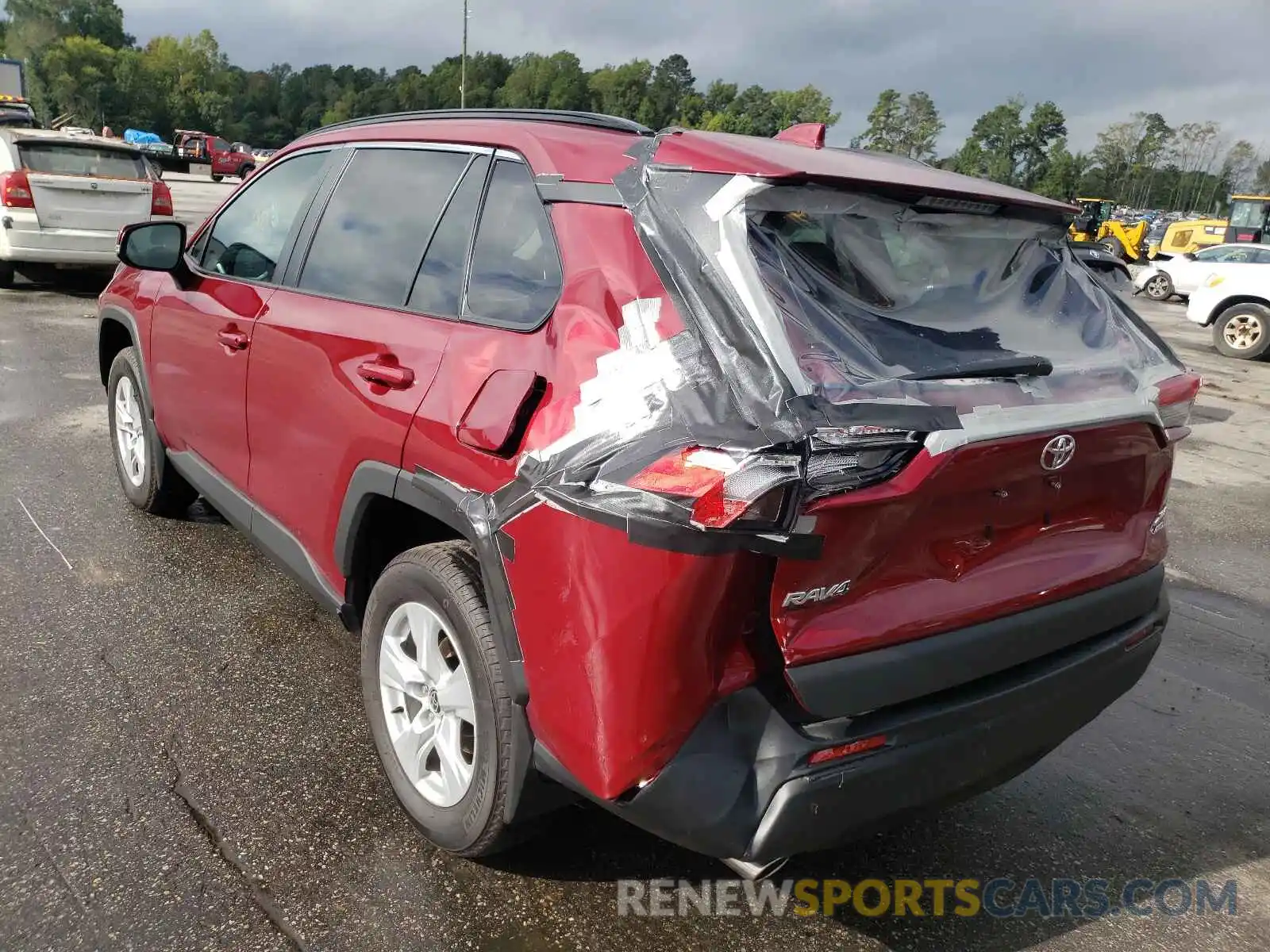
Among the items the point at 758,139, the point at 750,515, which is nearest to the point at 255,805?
the point at 750,515

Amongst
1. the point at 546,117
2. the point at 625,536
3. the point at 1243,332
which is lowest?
the point at 1243,332

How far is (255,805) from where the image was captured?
8.75 feet

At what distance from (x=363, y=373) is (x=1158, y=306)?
78.9 feet

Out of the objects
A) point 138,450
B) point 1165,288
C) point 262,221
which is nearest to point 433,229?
point 262,221

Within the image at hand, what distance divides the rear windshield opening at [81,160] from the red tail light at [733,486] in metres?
11.2

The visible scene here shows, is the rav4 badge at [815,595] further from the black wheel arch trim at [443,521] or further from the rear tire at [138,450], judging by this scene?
the rear tire at [138,450]

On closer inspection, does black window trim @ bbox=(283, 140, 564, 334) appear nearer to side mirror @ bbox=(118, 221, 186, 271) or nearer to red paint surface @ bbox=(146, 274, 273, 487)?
red paint surface @ bbox=(146, 274, 273, 487)

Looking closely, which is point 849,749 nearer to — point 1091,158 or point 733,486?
point 733,486

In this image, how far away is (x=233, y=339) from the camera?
332cm

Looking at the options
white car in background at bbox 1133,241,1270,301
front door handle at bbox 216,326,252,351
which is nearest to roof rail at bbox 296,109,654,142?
front door handle at bbox 216,326,252,351

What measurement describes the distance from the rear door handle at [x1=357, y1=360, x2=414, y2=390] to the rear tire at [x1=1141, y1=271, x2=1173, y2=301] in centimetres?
2496

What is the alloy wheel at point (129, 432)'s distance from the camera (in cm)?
454

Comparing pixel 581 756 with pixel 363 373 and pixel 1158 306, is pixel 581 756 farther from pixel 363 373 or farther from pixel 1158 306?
pixel 1158 306

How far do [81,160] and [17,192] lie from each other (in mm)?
805
